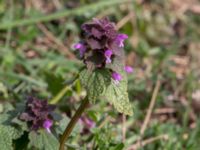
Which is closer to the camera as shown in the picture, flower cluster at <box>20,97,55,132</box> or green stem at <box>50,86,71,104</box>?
flower cluster at <box>20,97,55,132</box>

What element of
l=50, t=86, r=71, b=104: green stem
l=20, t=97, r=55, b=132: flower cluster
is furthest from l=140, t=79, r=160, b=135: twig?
l=20, t=97, r=55, b=132: flower cluster

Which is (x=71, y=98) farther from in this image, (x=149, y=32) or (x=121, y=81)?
(x=149, y=32)

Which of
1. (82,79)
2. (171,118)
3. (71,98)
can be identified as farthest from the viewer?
(171,118)

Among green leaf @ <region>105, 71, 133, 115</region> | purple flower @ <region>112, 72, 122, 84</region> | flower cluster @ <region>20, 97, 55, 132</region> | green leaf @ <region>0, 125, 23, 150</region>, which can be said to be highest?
purple flower @ <region>112, 72, 122, 84</region>

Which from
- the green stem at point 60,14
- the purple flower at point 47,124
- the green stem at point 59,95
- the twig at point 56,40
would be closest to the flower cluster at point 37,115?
the purple flower at point 47,124

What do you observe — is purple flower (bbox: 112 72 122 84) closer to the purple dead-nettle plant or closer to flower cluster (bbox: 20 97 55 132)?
the purple dead-nettle plant

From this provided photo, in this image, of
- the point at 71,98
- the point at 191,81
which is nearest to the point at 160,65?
the point at 191,81

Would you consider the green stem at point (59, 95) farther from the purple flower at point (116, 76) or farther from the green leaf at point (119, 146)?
the purple flower at point (116, 76)
